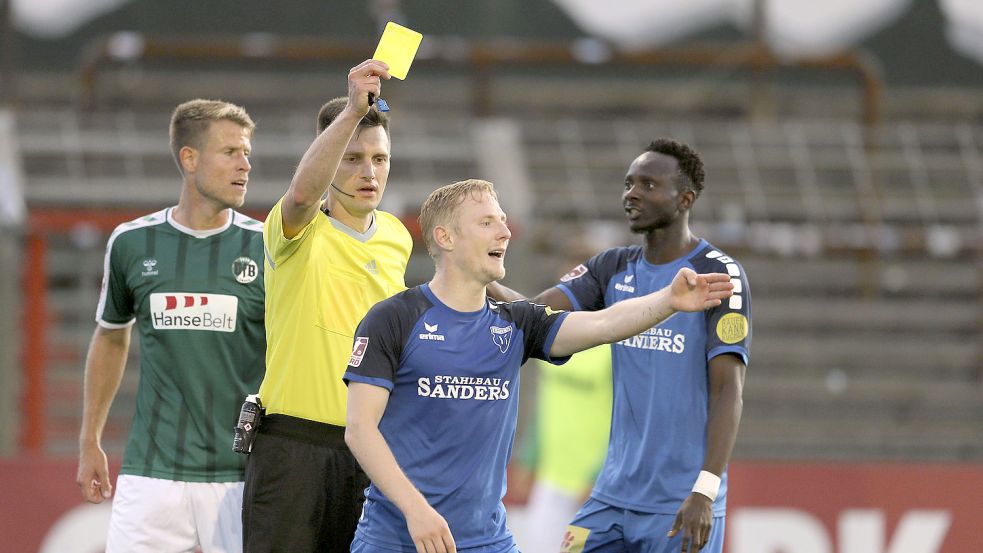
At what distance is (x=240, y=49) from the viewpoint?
40.5ft

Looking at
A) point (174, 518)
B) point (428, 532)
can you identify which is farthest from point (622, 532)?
point (174, 518)

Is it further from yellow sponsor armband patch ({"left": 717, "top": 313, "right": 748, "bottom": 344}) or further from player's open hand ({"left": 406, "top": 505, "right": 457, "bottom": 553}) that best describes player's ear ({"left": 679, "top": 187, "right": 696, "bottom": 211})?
player's open hand ({"left": 406, "top": 505, "right": 457, "bottom": 553})

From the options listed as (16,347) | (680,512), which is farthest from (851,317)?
(680,512)

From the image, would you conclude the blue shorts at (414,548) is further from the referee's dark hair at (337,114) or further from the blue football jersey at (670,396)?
the referee's dark hair at (337,114)

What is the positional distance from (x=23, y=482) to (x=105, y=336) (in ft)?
8.99

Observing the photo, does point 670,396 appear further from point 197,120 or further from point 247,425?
point 197,120

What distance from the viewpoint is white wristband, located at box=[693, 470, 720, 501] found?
4652mm

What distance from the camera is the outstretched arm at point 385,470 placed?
3984mm

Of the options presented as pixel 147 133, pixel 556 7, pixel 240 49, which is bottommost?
pixel 147 133

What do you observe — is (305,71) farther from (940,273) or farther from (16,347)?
(940,273)

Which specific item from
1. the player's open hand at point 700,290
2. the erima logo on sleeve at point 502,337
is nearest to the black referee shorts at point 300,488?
the erima logo on sleeve at point 502,337

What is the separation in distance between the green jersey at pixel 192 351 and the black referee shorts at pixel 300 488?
47cm

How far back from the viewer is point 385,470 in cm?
404

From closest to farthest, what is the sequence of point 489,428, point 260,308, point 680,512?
point 489,428 → point 680,512 → point 260,308
